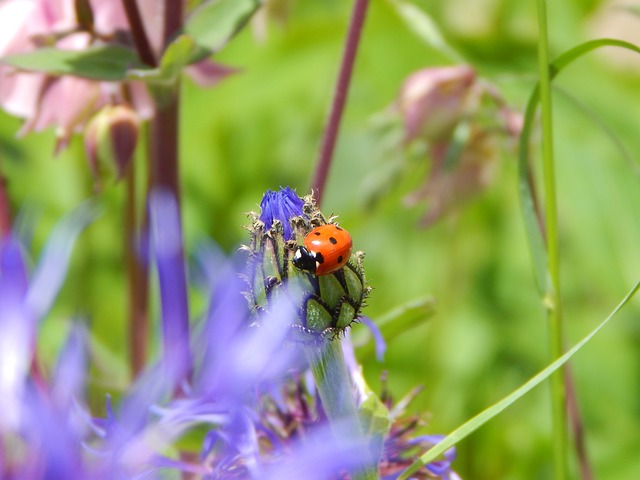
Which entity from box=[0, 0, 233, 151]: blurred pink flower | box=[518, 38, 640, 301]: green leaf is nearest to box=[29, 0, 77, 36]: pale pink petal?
box=[0, 0, 233, 151]: blurred pink flower

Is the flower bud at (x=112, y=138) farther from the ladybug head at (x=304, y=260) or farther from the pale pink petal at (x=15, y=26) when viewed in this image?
the ladybug head at (x=304, y=260)

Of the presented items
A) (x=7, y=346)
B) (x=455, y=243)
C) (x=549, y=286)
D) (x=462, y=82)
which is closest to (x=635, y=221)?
(x=455, y=243)

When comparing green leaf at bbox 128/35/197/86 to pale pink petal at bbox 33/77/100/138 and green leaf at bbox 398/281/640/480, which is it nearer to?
pale pink petal at bbox 33/77/100/138

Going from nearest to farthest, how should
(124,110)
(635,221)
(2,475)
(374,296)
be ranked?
(2,475) < (124,110) < (635,221) < (374,296)

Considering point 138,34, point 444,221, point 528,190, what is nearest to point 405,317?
point 528,190

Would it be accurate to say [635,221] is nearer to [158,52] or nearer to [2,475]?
[158,52]
